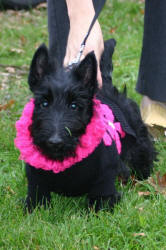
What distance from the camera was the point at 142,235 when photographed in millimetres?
2732

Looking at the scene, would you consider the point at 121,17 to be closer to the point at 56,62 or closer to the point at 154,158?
the point at 154,158

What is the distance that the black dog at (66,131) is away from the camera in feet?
8.35

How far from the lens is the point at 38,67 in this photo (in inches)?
107

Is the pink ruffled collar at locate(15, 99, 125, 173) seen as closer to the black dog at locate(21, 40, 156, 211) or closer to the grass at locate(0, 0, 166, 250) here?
the black dog at locate(21, 40, 156, 211)

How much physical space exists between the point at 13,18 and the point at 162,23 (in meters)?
6.29

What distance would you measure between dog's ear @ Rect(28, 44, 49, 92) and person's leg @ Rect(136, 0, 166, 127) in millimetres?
1916

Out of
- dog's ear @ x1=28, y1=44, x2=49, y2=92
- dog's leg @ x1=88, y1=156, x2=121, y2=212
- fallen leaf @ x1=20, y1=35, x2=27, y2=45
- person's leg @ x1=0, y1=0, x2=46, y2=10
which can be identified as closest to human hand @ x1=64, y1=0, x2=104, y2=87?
dog's ear @ x1=28, y1=44, x2=49, y2=92

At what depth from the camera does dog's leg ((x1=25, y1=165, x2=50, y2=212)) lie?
9.31 feet

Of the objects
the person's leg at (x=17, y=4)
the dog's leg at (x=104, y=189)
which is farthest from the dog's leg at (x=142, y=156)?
the person's leg at (x=17, y=4)

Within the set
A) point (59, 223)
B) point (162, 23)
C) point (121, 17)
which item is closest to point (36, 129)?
point (59, 223)

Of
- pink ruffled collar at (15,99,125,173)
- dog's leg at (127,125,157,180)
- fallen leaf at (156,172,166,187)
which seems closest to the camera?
pink ruffled collar at (15,99,125,173)

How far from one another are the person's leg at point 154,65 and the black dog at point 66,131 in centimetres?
156

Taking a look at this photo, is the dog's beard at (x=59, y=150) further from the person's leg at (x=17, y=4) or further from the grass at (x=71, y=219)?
the person's leg at (x=17, y=4)

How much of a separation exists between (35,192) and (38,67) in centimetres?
84
